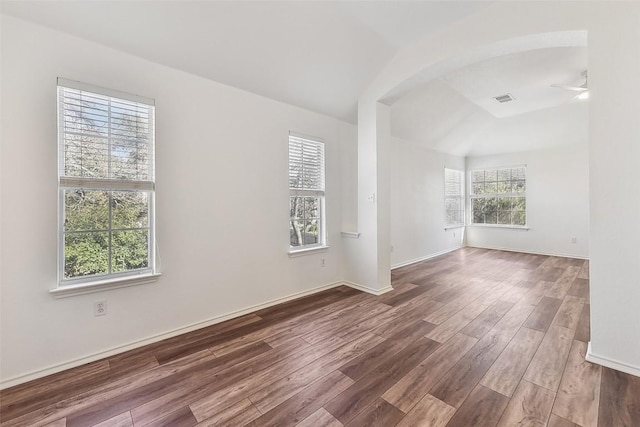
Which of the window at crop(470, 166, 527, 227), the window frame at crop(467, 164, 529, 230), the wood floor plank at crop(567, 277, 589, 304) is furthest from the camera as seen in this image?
the window at crop(470, 166, 527, 227)

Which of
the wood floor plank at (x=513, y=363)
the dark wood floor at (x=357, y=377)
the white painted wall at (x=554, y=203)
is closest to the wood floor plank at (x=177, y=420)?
the dark wood floor at (x=357, y=377)

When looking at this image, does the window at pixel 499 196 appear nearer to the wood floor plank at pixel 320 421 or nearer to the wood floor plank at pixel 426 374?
the wood floor plank at pixel 426 374

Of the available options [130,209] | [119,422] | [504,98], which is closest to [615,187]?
[504,98]

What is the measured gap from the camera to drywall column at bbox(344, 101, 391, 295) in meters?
3.60

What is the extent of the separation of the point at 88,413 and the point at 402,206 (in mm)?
4978

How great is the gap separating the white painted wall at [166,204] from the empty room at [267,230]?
0.6 inches

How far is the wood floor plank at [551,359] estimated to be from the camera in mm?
1842

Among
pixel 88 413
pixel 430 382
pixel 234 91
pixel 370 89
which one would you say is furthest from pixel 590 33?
pixel 88 413

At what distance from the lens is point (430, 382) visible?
1826mm

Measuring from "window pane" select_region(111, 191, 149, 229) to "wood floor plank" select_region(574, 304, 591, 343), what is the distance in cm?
409

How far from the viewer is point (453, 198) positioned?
698cm

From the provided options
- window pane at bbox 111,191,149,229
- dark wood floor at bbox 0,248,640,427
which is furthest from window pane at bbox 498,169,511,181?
window pane at bbox 111,191,149,229

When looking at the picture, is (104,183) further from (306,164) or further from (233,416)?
(306,164)

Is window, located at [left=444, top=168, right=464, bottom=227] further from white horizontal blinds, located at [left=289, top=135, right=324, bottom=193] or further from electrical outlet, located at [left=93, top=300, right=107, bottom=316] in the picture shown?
electrical outlet, located at [left=93, top=300, right=107, bottom=316]
